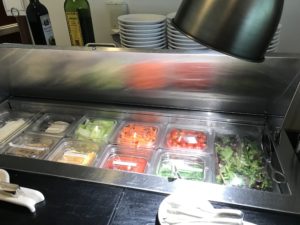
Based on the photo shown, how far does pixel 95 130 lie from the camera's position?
1.11 meters

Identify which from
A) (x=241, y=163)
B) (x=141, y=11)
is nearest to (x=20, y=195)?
(x=241, y=163)

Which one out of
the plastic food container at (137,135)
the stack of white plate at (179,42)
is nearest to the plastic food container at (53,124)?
the plastic food container at (137,135)

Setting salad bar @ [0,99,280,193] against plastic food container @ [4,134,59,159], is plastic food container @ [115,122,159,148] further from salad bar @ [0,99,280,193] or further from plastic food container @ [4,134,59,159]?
plastic food container @ [4,134,59,159]

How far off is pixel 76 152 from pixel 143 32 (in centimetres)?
54

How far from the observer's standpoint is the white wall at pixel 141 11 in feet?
3.97

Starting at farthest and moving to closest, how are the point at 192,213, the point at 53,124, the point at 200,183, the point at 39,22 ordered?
the point at 39,22 → the point at 53,124 → the point at 200,183 → the point at 192,213

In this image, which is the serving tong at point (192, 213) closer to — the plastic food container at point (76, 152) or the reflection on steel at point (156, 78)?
the plastic food container at point (76, 152)

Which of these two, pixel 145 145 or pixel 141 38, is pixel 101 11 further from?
pixel 145 145

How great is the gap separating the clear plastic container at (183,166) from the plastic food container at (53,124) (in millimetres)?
424

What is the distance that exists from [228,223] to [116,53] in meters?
0.73

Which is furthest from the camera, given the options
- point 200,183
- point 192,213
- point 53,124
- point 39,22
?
point 39,22

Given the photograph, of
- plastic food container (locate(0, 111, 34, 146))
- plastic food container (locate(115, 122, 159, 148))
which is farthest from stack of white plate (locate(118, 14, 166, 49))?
plastic food container (locate(0, 111, 34, 146))

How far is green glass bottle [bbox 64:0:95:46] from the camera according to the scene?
1255mm

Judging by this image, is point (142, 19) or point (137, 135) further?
point (142, 19)
